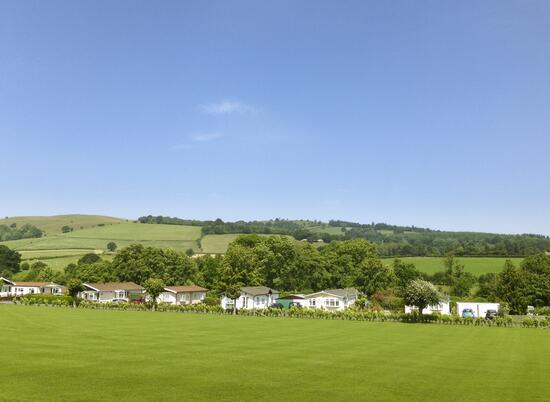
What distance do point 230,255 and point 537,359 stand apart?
7956 cm

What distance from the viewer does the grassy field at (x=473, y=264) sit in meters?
130

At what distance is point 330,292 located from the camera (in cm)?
8988

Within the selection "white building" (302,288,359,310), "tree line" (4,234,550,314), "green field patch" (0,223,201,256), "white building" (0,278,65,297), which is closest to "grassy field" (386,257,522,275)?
"tree line" (4,234,550,314)

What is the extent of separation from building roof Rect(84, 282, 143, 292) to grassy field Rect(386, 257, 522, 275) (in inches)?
3030

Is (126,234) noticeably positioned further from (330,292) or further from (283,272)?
(330,292)

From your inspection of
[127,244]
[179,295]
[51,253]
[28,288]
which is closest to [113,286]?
[179,295]

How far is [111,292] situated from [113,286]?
1.42m

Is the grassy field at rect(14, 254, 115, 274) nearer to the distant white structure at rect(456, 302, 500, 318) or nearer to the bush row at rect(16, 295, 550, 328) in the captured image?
the bush row at rect(16, 295, 550, 328)

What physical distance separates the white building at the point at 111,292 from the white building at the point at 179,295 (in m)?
4.62

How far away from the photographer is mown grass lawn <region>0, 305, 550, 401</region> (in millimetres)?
17828

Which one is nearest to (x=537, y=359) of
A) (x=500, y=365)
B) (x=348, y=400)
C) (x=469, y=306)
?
(x=500, y=365)

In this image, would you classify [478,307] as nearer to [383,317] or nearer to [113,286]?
[383,317]

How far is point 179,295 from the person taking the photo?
97062 mm

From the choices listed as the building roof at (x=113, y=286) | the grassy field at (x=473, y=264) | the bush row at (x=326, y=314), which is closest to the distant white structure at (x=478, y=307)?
the bush row at (x=326, y=314)
